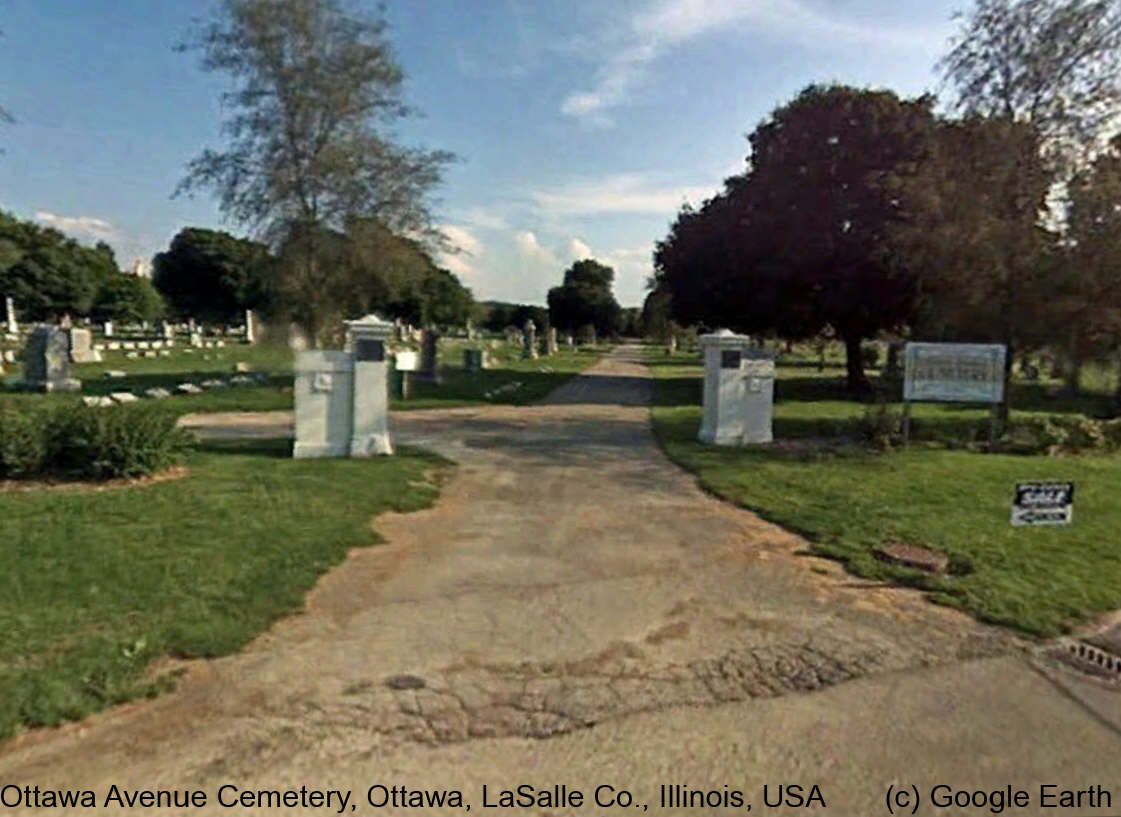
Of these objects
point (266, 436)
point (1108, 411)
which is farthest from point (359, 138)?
point (1108, 411)

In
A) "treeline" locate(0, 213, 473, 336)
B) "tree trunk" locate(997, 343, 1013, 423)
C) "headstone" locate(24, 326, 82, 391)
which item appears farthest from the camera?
"treeline" locate(0, 213, 473, 336)

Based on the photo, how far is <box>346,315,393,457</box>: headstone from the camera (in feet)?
30.8

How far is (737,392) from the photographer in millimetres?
11969

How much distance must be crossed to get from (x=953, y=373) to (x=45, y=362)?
1977 centimetres

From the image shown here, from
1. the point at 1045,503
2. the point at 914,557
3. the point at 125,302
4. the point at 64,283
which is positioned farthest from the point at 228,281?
the point at 1045,503

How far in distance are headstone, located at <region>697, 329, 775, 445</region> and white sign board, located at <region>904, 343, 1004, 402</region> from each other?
2.29 metres

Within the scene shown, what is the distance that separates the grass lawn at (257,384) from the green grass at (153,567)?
8032 millimetres

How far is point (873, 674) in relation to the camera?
3.76 m

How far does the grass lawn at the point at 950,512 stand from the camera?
5.00 m

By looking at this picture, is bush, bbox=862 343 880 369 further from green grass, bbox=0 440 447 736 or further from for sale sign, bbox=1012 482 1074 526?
green grass, bbox=0 440 447 736

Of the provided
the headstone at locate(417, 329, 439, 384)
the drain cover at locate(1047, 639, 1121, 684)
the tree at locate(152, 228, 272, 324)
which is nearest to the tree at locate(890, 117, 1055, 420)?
the drain cover at locate(1047, 639, 1121, 684)

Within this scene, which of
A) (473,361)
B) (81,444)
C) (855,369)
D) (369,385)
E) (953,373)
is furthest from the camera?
(473,361)

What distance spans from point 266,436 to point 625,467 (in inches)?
240

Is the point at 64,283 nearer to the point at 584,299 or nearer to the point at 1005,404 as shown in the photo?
the point at 584,299
